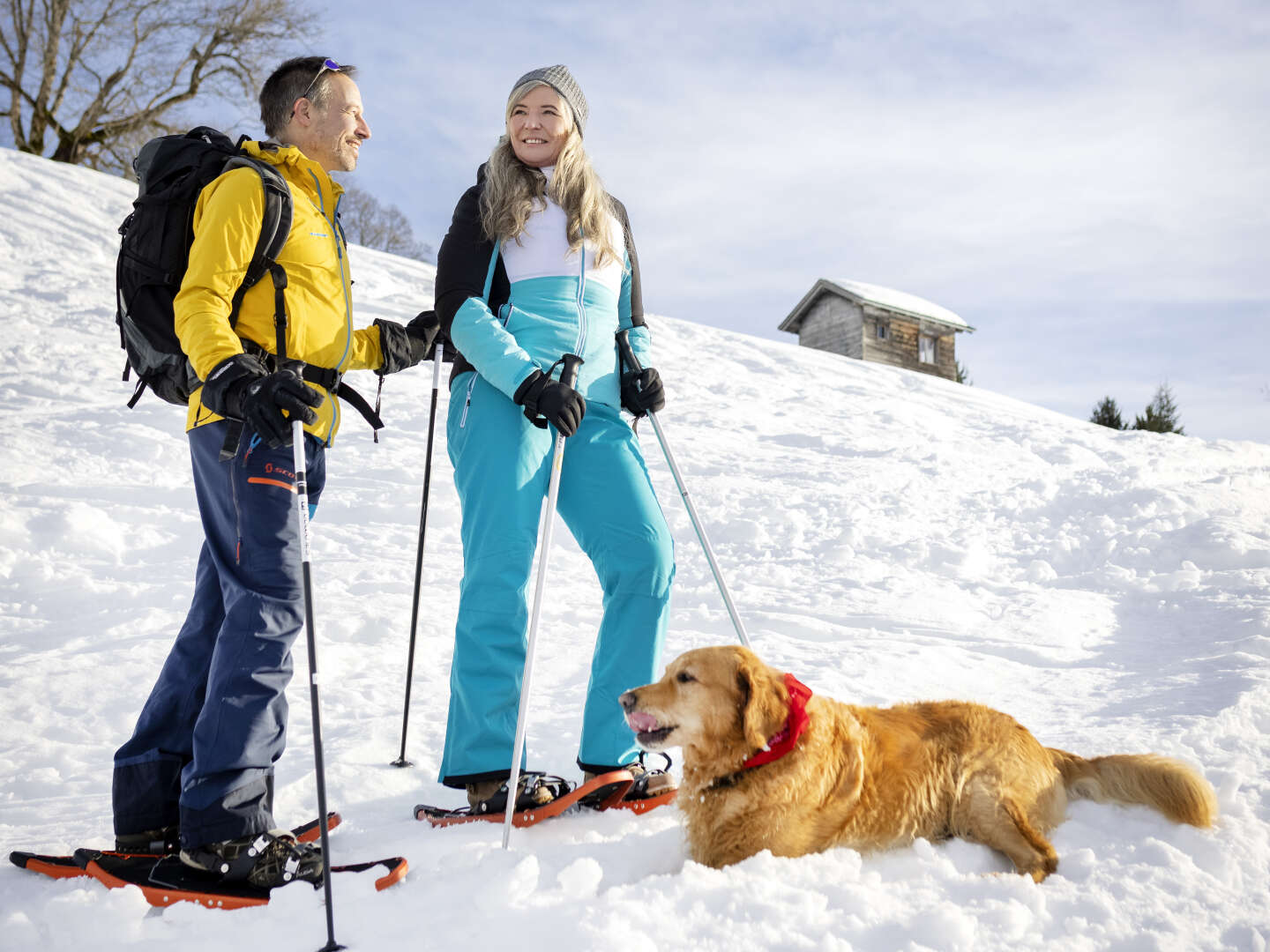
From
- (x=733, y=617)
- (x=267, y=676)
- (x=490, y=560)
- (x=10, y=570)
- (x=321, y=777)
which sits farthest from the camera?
(x=10, y=570)

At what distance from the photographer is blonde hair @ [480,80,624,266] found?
128 inches

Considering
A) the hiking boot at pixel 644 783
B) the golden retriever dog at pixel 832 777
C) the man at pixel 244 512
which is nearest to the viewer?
the man at pixel 244 512

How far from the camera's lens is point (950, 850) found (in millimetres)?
2578

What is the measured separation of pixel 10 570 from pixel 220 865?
4.58m

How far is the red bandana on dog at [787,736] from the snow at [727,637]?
291 mm

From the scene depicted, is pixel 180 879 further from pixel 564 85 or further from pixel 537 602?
pixel 564 85

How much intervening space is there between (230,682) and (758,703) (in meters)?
1.58

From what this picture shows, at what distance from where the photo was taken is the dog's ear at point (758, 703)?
2549 millimetres

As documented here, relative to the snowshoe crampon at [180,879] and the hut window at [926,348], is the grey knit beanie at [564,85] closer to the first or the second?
the snowshoe crampon at [180,879]

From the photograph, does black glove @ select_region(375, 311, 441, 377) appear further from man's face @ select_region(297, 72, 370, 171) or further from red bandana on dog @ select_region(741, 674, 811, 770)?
red bandana on dog @ select_region(741, 674, 811, 770)

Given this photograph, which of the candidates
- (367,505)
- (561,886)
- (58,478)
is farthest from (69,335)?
(561,886)

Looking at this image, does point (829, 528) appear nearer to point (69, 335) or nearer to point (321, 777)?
point (321, 777)

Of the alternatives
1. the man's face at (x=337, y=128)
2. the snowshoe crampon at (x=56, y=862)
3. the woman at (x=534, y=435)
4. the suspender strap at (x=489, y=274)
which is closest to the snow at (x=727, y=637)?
the snowshoe crampon at (x=56, y=862)

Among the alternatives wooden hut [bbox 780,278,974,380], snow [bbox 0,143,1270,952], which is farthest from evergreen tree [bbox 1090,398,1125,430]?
snow [bbox 0,143,1270,952]
